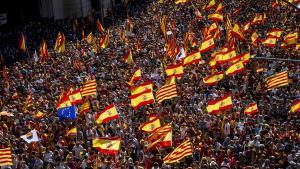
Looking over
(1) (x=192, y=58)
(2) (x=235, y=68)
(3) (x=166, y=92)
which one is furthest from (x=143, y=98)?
(1) (x=192, y=58)

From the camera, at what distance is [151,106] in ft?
84.6

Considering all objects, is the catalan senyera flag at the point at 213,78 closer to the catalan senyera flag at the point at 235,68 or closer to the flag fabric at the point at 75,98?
the catalan senyera flag at the point at 235,68

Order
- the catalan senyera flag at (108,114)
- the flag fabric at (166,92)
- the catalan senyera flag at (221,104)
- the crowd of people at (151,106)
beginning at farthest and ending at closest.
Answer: the flag fabric at (166,92) < the catalan senyera flag at (221,104) < the catalan senyera flag at (108,114) < the crowd of people at (151,106)

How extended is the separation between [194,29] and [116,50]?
6306 mm

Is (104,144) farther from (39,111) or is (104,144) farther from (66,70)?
(66,70)

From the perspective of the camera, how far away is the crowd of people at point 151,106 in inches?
765

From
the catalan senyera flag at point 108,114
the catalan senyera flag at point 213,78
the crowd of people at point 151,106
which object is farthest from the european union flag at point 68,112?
the catalan senyera flag at point 213,78

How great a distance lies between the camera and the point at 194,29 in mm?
40156

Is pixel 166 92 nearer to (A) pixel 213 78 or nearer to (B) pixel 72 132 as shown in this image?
(B) pixel 72 132

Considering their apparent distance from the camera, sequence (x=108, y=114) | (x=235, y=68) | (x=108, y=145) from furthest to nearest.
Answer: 1. (x=235, y=68)
2. (x=108, y=114)
3. (x=108, y=145)

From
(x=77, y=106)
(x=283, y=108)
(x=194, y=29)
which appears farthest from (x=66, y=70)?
(x=283, y=108)

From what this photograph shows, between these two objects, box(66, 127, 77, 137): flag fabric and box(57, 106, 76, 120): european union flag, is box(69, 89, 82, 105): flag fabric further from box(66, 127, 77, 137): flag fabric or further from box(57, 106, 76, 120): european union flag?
box(66, 127, 77, 137): flag fabric

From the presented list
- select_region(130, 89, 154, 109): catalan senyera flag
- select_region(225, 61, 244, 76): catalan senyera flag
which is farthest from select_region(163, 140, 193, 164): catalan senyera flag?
select_region(225, 61, 244, 76): catalan senyera flag

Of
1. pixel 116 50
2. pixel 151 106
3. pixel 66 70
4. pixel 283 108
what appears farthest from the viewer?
pixel 116 50
